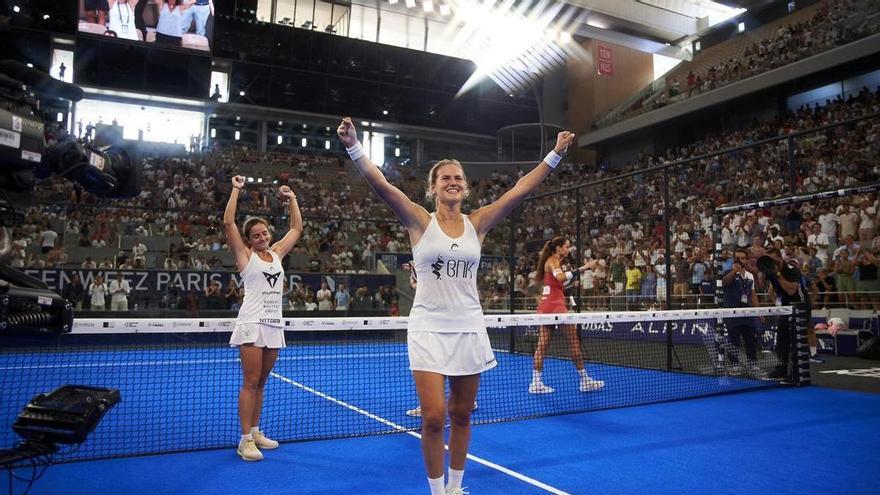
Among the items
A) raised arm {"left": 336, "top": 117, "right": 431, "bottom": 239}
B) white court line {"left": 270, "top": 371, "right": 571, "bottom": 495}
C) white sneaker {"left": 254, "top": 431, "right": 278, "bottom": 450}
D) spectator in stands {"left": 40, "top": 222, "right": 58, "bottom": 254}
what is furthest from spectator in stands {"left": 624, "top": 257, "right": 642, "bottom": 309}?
spectator in stands {"left": 40, "top": 222, "right": 58, "bottom": 254}

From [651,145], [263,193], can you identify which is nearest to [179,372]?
[263,193]

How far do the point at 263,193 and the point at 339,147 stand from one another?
1326cm

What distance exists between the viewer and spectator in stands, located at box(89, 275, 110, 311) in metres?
12.3

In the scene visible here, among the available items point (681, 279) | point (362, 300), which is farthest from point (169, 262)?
point (681, 279)

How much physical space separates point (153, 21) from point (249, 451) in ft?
94.9

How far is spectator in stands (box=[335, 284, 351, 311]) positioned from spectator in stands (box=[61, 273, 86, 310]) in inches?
214

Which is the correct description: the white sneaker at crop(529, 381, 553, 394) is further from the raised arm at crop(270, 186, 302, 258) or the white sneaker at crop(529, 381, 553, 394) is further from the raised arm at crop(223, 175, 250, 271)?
the raised arm at crop(223, 175, 250, 271)

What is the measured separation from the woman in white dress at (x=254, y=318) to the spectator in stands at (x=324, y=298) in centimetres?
912

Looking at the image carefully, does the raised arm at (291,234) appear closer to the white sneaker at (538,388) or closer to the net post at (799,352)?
the white sneaker at (538,388)

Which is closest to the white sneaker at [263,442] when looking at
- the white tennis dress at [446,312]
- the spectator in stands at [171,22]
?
the white tennis dress at [446,312]

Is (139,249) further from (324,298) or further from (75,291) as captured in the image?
(324,298)

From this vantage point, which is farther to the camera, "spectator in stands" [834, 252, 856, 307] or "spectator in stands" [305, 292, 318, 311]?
"spectator in stands" [305, 292, 318, 311]

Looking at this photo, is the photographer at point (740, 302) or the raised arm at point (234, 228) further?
the photographer at point (740, 302)

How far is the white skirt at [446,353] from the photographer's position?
3.14 m
